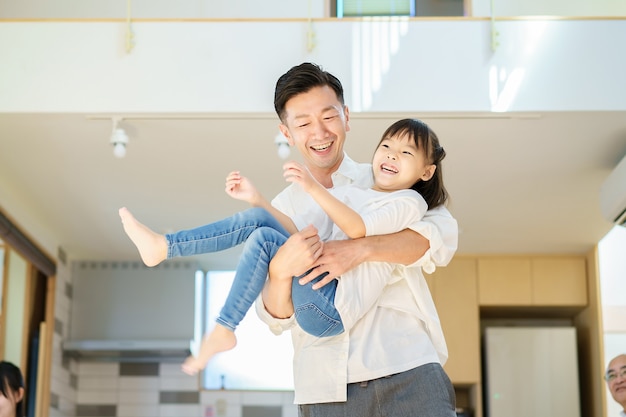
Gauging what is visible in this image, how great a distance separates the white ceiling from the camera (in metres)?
5.27

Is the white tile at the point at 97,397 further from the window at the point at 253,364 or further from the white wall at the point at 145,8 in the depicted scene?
the white wall at the point at 145,8

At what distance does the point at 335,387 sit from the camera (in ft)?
8.22

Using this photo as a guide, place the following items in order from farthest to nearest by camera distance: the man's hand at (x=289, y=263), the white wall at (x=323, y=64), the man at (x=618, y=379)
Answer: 1. the man at (x=618, y=379)
2. the white wall at (x=323, y=64)
3. the man's hand at (x=289, y=263)

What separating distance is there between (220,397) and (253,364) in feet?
1.10

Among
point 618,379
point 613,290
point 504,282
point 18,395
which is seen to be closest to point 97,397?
point 504,282

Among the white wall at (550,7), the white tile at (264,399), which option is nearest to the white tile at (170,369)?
the white tile at (264,399)

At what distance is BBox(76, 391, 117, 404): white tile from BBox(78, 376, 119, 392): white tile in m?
0.03

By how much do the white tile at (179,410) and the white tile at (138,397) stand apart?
0.26 ft

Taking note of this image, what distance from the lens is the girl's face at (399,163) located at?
259cm

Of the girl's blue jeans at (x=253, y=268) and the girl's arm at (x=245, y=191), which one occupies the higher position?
the girl's arm at (x=245, y=191)

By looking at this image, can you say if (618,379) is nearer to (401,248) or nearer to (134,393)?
(401,248)

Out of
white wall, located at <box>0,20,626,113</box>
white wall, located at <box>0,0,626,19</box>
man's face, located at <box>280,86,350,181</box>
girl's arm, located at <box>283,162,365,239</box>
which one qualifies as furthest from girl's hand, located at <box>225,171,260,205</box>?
white wall, located at <box>0,0,626,19</box>

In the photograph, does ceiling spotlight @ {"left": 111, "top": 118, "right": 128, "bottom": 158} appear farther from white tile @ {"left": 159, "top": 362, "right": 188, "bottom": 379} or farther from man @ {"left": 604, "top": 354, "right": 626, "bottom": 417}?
white tile @ {"left": 159, "top": 362, "right": 188, "bottom": 379}

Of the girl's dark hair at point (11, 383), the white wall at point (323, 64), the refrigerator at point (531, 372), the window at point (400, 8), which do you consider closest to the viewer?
the girl's dark hair at point (11, 383)
